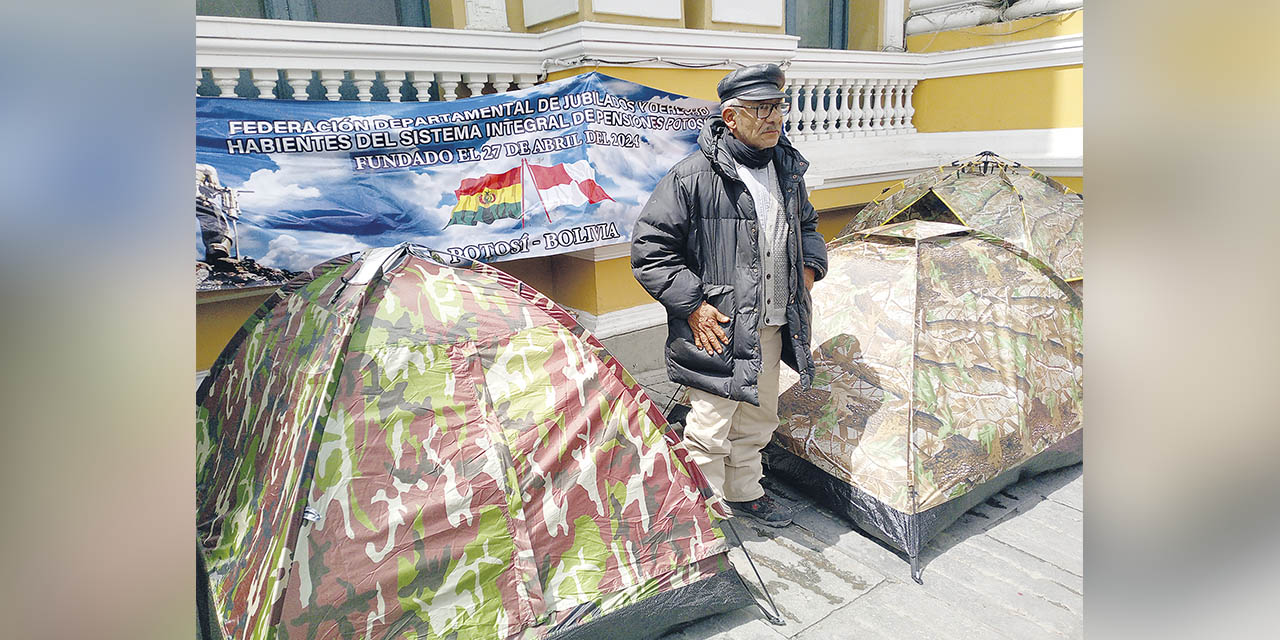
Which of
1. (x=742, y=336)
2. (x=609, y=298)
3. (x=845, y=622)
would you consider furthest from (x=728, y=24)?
(x=845, y=622)

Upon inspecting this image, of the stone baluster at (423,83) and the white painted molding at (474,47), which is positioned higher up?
the white painted molding at (474,47)

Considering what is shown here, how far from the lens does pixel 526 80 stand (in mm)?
5344

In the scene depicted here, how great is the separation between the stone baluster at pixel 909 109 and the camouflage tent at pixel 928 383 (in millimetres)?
4508

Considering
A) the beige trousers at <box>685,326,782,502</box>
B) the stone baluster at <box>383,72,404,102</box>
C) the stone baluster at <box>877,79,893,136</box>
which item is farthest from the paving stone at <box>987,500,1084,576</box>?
the stone baluster at <box>877,79,893,136</box>

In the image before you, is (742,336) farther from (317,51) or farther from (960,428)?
(317,51)

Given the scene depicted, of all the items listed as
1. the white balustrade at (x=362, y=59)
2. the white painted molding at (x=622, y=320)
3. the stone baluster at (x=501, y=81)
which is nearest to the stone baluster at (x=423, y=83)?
the white balustrade at (x=362, y=59)

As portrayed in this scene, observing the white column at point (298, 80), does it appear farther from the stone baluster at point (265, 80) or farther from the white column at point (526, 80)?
the white column at point (526, 80)

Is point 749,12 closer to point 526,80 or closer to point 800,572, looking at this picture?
point 526,80

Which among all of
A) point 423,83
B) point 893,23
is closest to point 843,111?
point 893,23

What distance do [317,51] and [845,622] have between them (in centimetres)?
398

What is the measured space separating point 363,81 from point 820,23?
5305 millimetres

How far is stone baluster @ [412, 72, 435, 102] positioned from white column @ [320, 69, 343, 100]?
0.49m

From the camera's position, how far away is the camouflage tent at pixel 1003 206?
5.36m
